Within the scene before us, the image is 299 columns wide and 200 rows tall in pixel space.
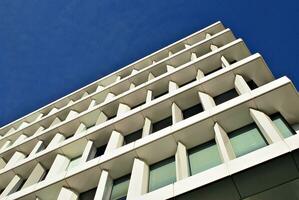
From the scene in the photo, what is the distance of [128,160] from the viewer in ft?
43.0

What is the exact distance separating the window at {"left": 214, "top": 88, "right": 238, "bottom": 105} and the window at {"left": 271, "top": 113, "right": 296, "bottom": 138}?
138 inches

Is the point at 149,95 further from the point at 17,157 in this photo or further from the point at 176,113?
the point at 17,157

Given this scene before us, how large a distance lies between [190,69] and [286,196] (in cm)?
1229

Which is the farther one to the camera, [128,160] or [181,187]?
[128,160]

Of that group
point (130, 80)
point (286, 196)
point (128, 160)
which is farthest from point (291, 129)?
point (130, 80)

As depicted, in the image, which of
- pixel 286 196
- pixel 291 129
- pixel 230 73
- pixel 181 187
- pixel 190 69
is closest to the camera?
pixel 286 196

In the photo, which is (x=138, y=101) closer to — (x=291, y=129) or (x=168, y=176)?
(x=168, y=176)

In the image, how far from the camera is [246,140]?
461 inches

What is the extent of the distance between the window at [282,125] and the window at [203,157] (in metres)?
2.16

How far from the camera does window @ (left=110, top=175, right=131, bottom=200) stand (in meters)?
12.3

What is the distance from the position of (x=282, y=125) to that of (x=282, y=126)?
0.06m

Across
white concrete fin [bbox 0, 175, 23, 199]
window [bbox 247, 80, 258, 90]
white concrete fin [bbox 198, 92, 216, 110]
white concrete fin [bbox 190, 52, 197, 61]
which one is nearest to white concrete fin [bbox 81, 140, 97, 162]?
white concrete fin [bbox 0, 175, 23, 199]

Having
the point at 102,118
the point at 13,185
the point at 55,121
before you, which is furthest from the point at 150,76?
the point at 13,185

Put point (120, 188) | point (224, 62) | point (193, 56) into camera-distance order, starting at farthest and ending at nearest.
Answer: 1. point (193, 56)
2. point (224, 62)
3. point (120, 188)
